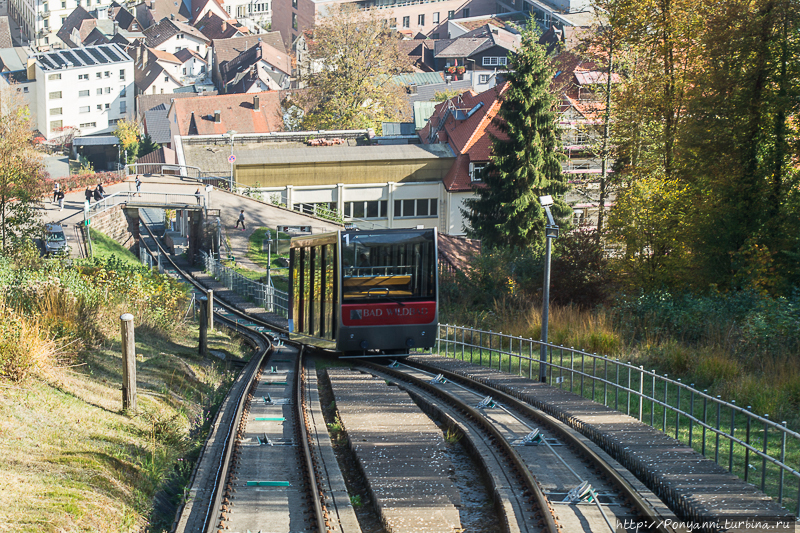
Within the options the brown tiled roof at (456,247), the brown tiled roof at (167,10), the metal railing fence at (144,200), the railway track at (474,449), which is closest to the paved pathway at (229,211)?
the metal railing fence at (144,200)

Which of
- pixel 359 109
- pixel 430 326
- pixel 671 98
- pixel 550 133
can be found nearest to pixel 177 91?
pixel 359 109

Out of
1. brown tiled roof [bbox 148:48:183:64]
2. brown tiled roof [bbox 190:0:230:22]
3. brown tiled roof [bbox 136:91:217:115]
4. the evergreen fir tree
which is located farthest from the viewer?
brown tiled roof [bbox 190:0:230:22]

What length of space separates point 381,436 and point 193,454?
2.54m

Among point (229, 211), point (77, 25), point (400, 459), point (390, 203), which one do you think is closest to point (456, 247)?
point (390, 203)

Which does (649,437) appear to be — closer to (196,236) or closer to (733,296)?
(733,296)

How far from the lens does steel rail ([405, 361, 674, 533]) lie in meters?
7.90

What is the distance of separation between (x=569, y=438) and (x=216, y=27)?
143 metres

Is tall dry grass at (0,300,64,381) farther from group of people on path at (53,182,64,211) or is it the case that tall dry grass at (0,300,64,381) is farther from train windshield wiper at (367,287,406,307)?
group of people on path at (53,182,64,211)

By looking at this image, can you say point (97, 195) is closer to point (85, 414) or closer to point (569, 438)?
point (85, 414)

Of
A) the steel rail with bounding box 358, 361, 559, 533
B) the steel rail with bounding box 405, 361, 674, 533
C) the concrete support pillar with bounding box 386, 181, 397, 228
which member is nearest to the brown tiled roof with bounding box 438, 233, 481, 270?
the concrete support pillar with bounding box 386, 181, 397, 228

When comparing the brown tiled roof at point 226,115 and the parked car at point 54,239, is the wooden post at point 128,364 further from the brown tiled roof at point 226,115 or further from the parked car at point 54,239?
the brown tiled roof at point 226,115

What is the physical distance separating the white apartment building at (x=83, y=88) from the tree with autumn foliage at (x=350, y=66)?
193 ft

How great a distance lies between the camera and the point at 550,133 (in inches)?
1538

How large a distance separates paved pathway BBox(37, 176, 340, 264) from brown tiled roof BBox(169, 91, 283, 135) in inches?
1198
